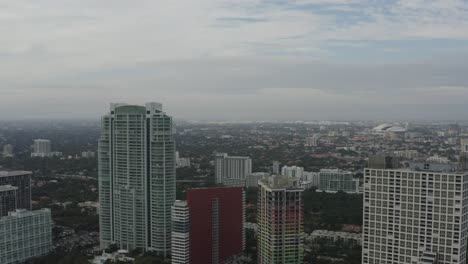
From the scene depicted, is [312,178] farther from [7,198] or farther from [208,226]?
[7,198]

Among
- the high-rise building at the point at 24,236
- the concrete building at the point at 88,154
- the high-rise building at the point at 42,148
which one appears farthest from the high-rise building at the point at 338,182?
the high-rise building at the point at 42,148

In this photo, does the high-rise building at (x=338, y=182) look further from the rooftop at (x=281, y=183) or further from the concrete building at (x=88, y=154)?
the concrete building at (x=88, y=154)

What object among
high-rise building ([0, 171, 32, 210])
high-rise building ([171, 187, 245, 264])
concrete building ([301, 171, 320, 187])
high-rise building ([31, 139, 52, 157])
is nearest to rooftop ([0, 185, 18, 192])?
high-rise building ([0, 171, 32, 210])

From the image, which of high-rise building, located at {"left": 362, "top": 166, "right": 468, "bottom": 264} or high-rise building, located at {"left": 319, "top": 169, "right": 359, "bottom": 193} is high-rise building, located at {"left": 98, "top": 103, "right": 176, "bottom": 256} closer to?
high-rise building, located at {"left": 362, "top": 166, "right": 468, "bottom": 264}

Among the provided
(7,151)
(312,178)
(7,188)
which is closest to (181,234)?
(7,188)

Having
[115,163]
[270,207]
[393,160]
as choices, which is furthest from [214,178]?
[393,160]

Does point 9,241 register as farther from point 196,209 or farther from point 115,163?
point 196,209

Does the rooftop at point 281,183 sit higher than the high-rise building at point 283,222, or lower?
higher
